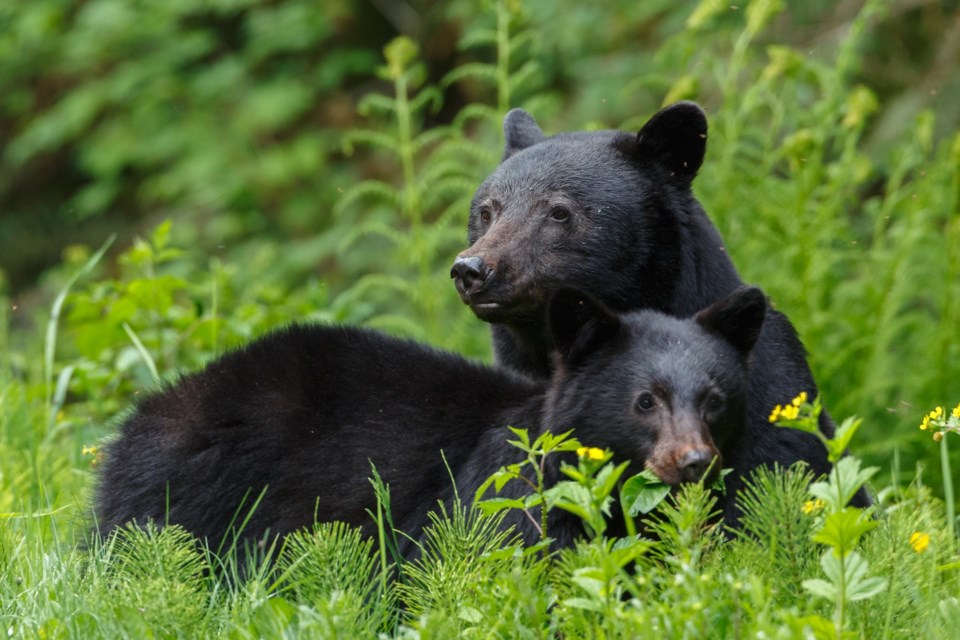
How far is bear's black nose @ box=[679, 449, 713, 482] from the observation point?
11.0 feet

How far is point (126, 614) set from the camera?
2.96 metres

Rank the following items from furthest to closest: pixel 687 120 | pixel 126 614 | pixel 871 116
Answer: pixel 871 116 < pixel 687 120 < pixel 126 614

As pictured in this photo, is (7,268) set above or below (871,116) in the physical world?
below

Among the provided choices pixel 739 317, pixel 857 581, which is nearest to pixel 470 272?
pixel 739 317

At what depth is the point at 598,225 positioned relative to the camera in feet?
14.9

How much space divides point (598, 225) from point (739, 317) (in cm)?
86

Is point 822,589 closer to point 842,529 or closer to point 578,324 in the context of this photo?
point 842,529

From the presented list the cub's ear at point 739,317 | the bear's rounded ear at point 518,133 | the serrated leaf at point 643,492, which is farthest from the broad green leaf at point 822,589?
the bear's rounded ear at point 518,133

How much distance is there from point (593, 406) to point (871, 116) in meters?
5.85

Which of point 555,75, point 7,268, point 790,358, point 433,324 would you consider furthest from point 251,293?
point 7,268

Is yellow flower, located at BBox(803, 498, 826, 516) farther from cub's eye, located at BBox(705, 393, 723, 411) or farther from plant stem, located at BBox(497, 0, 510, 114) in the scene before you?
plant stem, located at BBox(497, 0, 510, 114)

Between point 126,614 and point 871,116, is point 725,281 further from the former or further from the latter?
point 871,116

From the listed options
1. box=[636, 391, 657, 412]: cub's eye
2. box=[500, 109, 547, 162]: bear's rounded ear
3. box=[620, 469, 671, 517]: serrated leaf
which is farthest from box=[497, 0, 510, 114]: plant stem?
box=[620, 469, 671, 517]: serrated leaf

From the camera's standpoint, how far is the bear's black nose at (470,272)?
4273 mm
